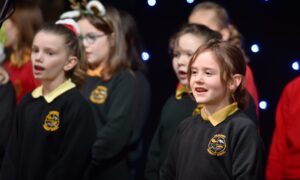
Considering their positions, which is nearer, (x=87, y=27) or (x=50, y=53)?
(x=50, y=53)

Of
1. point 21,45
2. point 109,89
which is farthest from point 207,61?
point 21,45

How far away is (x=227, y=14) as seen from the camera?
166 inches

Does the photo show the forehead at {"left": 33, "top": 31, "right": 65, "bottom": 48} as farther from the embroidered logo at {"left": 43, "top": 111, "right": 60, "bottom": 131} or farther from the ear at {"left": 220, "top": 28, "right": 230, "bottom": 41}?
the ear at {"left": 220, "top": 28, "right": 230, "bottom": 41}

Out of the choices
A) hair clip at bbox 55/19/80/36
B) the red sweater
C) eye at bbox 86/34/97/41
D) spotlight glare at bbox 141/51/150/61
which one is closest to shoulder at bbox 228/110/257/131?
the red sweater

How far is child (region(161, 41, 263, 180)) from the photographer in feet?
9.43

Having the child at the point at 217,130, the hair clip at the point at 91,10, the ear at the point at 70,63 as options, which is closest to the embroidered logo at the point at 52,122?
the ear at the point at 70,63

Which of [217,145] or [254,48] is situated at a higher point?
[254,48]

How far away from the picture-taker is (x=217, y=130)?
2.96m

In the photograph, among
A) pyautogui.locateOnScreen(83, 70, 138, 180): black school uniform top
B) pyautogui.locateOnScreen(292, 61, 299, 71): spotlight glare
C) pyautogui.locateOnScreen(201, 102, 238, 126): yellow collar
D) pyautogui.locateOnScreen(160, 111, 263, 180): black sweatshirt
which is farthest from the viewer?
pyautogui.locateOnScreen(292, 61, 299, 71): spotlight glare

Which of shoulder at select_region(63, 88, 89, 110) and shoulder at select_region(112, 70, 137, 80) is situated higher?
shoulder at select_region(112, 70, 137, 80)

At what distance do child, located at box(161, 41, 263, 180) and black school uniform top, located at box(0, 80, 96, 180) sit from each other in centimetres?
48

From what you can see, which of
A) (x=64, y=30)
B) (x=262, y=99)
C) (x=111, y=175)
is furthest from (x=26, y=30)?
(x=262, y=99)

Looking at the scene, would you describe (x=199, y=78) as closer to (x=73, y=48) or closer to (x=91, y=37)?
(x=73, y=48)

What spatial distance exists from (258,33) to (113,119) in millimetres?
1171
